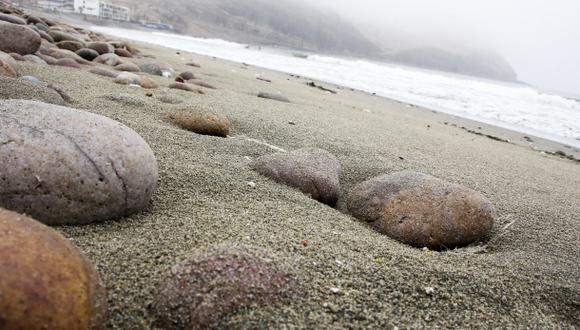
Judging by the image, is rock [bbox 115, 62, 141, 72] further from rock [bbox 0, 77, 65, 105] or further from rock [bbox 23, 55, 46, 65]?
rock [bbox 0, 77, 65, 105]

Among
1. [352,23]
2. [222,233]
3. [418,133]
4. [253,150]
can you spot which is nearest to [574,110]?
[418,133]

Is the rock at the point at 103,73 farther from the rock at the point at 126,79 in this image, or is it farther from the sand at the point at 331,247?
the sand at the point at 331,247

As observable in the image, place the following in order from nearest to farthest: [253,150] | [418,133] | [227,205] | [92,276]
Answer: [92,276], [227,205], [253,150], [418,133]

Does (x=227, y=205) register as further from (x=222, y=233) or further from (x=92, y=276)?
(x=92, y=276)

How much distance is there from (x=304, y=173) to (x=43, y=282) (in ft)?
5.80

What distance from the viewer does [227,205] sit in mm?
2150

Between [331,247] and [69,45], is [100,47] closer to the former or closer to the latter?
[69,45]

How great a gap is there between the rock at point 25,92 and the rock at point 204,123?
0.87 metres

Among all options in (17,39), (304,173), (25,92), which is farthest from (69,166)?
(17,39)

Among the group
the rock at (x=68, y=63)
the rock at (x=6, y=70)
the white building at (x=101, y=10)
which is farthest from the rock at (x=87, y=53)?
the white building at (x=101, y=10)

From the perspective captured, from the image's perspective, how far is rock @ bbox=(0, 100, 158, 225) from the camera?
5.26ft

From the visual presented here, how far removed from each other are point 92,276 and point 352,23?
477ft

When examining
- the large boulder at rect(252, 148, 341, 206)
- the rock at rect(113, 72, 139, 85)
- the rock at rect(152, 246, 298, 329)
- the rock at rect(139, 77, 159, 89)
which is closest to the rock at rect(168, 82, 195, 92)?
the rock at rect(139, 77, 159, 89)

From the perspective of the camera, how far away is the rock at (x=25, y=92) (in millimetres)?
2908
